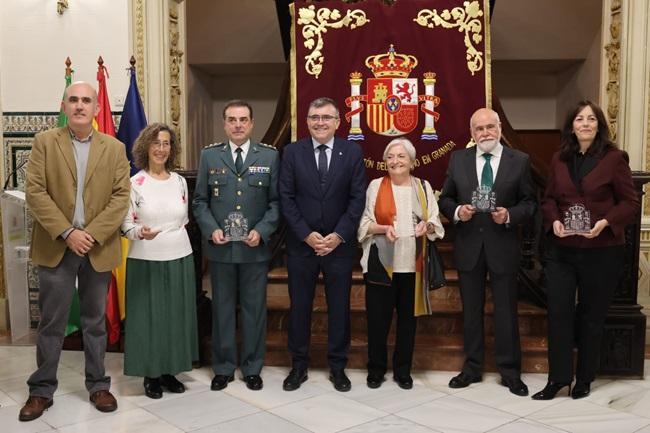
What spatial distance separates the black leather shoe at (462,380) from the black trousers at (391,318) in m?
0.26

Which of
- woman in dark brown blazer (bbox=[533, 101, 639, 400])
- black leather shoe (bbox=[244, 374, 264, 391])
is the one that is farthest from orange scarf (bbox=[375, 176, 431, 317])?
black leather shoe (bbox=[244, 374, 264, 391])

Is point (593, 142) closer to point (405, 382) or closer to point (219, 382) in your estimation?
point (405, 382)

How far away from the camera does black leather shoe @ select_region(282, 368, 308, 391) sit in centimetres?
372

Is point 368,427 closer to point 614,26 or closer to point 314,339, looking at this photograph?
point 314,339

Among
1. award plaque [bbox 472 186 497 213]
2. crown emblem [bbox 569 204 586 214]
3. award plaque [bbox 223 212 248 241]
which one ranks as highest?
award plaque [bbox 472 186 497 213]

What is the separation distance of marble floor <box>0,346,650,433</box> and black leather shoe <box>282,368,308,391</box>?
2.2 inches

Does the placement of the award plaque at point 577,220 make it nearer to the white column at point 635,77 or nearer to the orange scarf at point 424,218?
the orange scarf at point 424,218

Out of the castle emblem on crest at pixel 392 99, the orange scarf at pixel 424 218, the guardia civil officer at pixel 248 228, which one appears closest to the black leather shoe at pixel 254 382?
the guardia civil officer at pixel 248 228

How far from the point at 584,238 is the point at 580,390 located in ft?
2.71

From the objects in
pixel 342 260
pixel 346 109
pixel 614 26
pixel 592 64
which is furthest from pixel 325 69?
pixel 592 64

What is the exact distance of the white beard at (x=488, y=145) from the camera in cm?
362

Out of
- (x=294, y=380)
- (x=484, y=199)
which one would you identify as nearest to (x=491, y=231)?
(x=484, y=199)

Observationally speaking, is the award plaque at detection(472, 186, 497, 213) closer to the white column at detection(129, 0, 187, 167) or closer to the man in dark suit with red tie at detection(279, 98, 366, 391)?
the man in dark suit with red tie at detection(279, 98, 366, 391)

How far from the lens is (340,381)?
12.2 feet
